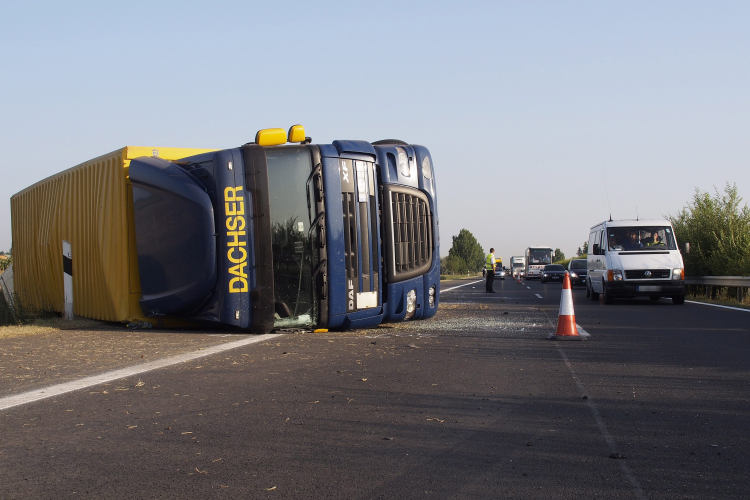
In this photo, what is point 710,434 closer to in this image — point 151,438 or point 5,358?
point 151,438

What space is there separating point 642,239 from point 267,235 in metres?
13.1

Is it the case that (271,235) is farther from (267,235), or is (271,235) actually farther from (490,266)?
(490,266)

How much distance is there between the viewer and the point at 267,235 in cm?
1055

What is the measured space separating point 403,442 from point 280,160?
686 cm

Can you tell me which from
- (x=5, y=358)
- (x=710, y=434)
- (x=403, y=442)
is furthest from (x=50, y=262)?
(x=710, y=434)

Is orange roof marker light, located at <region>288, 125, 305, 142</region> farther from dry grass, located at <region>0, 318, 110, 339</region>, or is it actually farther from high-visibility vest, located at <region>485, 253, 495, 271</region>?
high-visibility vest, located at <region>485, 253, 495, 271</region>

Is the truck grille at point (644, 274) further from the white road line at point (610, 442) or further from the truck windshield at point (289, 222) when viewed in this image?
the white road line at point (610, 442)

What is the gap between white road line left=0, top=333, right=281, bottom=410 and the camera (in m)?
5.94

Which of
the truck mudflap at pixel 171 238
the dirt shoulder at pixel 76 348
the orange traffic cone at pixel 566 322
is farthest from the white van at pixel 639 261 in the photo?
the truck mudflap at pixel 171 238

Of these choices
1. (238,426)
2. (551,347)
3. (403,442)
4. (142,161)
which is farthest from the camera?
(142,161)

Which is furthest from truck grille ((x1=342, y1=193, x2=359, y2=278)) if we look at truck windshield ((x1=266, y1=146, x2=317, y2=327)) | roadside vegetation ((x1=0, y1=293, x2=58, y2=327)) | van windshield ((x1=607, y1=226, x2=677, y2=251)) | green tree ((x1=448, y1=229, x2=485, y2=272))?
green tree ((x1=448, y1=229, x2=485, y2=272))

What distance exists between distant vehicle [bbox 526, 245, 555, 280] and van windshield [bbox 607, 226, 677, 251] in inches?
1647

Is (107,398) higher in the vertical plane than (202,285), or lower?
lower

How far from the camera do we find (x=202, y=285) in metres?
10.6
